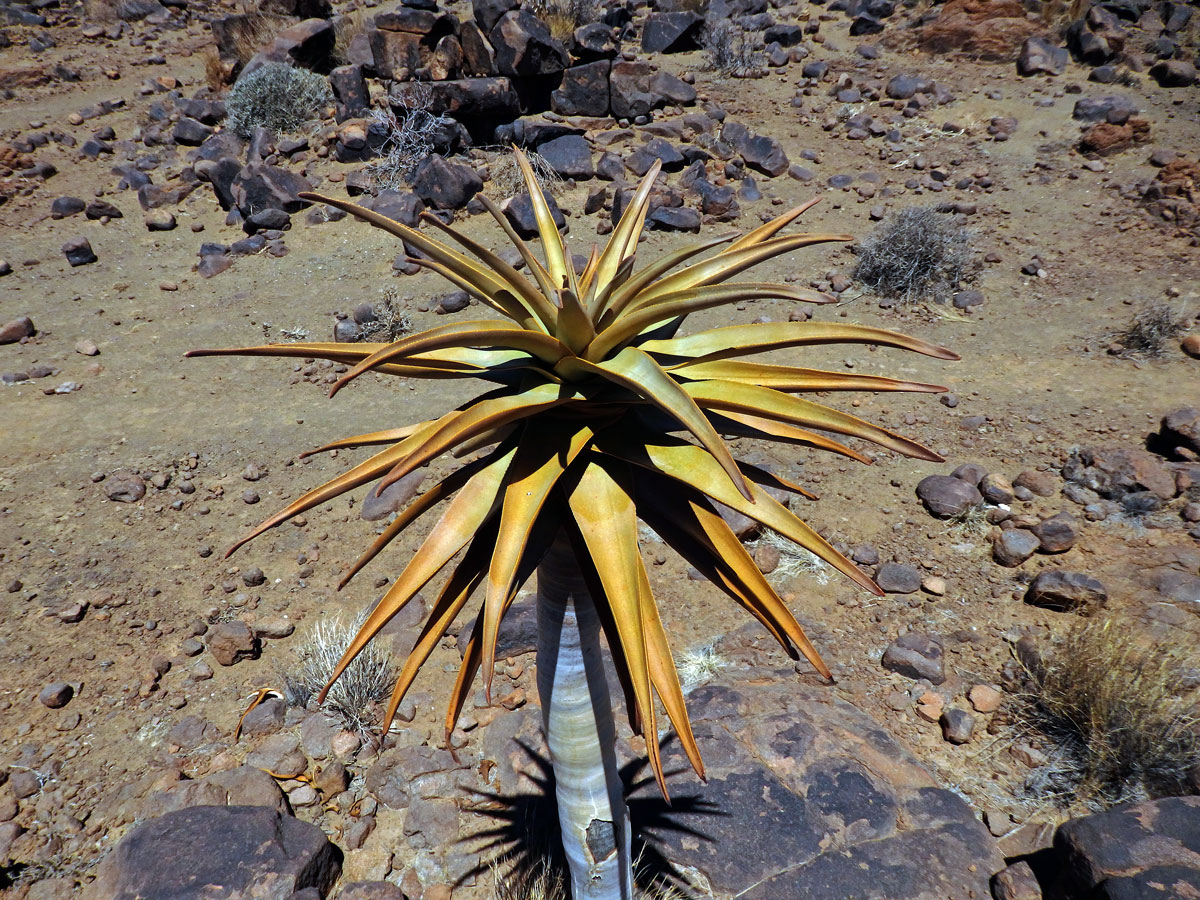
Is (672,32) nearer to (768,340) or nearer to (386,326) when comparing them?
(386,326)

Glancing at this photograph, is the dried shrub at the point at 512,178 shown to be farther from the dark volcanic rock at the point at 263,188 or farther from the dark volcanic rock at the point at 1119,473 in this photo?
the dark volcanic rock at the point at 1119,473

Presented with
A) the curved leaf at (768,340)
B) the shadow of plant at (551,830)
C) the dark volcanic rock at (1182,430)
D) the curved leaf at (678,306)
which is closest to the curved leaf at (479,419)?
the curved leaf at (678,306)

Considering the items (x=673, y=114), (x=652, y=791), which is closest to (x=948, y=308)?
(x=673, y=114)

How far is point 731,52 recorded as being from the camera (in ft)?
34.0

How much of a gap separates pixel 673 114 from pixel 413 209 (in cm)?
364

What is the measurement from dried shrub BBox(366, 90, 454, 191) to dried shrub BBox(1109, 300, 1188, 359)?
6462 millimetres

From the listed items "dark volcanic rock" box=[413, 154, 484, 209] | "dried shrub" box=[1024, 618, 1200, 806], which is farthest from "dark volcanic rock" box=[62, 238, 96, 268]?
"dried shrub" box=[1024, 618, 1200, 806]

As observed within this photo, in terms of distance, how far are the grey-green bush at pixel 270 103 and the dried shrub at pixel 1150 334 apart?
8.45 m

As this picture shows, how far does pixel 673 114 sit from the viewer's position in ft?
30.2

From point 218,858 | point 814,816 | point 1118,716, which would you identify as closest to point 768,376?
point 814,816

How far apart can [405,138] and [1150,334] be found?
272 inches

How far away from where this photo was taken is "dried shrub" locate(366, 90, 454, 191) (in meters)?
7.94

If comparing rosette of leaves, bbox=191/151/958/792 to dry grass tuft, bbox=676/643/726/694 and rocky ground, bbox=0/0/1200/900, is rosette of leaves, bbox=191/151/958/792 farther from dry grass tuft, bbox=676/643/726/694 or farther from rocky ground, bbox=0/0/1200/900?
dry grass tuft, bbox=676/643/726/694

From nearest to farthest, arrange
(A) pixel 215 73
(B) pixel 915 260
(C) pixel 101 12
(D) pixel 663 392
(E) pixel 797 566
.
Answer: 1. (D) pixel 663 392
2. (E) pixel 797 566
3. (B) pixel 915 260
4. (A) pixel 215 73
5. (C) pixel 101 12
